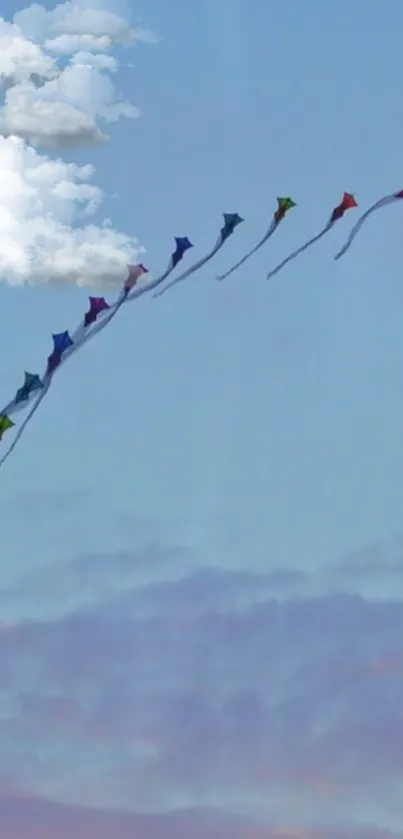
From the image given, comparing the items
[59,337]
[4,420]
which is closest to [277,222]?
[59,337]

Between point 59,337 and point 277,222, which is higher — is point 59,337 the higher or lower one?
the lower one

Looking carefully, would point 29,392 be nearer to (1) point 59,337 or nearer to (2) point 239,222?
(1) point 59,337

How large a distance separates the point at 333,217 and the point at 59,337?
290 inches

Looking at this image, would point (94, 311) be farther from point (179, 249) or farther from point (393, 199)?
point (393, 199)

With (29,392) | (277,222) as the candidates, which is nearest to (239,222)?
(277,222)

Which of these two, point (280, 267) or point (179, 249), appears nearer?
point (280, 267)

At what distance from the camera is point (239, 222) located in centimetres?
3400

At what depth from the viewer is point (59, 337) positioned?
33.2 m

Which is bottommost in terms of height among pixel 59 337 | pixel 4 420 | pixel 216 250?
pixel 4 420

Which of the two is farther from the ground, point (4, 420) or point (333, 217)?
point (333, 217)

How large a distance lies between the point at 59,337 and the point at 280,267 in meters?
5.63

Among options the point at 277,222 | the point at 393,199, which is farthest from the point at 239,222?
the point at 393,199

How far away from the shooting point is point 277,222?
34.6 metres

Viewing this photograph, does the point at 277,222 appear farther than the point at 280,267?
Yes
